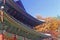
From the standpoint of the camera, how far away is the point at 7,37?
9.91m

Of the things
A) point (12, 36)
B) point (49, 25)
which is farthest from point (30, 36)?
point (49, 25)

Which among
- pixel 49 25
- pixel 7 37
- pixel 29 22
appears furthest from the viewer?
pixel 49 25

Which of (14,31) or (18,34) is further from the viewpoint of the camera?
(18,34)

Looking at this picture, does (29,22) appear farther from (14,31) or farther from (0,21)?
(0,21)

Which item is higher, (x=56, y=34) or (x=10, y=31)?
(x=56, y=34)

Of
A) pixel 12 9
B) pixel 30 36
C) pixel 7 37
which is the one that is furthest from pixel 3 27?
pixel 30 36

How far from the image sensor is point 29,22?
16516 mm

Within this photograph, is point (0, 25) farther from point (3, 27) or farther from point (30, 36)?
point (30, 36)

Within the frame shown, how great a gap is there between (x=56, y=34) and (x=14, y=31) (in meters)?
23.1

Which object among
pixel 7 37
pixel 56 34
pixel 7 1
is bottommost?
pixel 7 37

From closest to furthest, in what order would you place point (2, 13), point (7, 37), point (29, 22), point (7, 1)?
point (2, 13) → point (7, 37) → point (7, 1) → point (29, 22)

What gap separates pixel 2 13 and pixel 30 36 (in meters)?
6.68

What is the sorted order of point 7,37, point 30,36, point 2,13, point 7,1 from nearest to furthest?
point 2,13 < point 7,37 < point 7,1 < point 30,36

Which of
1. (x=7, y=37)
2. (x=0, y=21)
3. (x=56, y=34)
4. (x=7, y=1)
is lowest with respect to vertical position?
(x=7, y=37)
